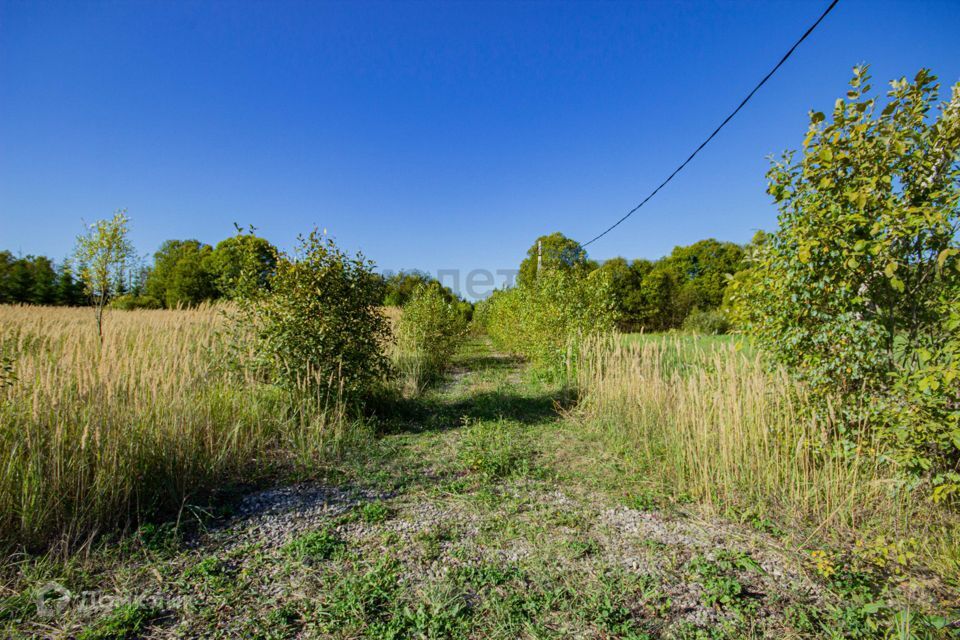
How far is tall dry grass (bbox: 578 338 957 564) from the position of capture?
246cm

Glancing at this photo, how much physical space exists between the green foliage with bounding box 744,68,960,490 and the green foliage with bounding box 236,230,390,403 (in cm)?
454

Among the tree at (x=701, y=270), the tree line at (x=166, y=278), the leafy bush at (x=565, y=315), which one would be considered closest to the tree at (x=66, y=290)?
the tree line at (x=166, y=278)

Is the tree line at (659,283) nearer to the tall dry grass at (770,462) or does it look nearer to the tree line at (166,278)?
the tree line at (166,278)

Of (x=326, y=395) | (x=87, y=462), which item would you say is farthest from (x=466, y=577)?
(x=326, y=395)

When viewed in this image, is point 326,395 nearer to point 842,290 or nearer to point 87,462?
point 87,462

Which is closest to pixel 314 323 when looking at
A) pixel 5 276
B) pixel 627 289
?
pixel 5 276

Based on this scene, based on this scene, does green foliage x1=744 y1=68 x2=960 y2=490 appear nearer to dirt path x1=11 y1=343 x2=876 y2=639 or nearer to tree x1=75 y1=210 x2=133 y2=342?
dirt path x1=11 y1=343 x2=876 y2=639

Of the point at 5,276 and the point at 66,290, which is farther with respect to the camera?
the point at 66,290

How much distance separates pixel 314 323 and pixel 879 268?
537cm

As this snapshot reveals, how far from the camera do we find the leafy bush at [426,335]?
9367 millimetres

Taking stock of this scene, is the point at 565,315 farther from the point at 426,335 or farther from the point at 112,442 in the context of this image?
the point at 112,442

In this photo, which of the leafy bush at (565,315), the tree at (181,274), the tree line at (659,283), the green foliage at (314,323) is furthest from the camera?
the tree line at (659,283)

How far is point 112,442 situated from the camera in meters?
2.67

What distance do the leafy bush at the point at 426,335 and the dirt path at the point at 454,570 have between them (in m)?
5.82
